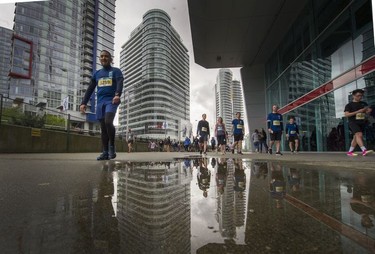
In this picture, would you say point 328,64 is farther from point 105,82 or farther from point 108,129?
point 108,129

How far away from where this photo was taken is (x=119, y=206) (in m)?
1.11

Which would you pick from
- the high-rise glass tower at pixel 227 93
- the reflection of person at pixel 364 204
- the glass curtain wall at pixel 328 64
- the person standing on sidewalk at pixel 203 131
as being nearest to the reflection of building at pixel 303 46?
the glass curtain wall at pixel 328 64

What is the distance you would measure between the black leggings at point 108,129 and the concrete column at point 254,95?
16.3 metres

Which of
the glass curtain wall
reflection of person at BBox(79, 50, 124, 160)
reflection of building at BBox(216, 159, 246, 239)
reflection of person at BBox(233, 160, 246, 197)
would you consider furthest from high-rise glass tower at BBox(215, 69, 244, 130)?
reflection of building at BBox(216, 159, 246, 239)

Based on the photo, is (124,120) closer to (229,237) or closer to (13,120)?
(13,120)

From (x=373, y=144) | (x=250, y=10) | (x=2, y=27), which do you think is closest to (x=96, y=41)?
(x=2, y=27)

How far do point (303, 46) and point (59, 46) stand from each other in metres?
87.2

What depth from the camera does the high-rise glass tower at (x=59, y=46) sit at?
75.4 metres

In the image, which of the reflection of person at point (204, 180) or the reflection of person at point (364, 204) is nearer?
the reflection of person at point (364, 204)

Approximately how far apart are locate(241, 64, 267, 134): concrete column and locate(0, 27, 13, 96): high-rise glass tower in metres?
79.3

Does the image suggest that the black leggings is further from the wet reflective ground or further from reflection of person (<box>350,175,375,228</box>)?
reflection of person (<box>350,175,375,228</box>)

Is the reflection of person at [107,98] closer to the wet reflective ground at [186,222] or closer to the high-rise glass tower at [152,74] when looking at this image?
the wet reflective ground at [186,222]

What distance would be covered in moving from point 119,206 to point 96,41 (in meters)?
95.8

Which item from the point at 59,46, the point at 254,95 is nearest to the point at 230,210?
the point at 254,95
